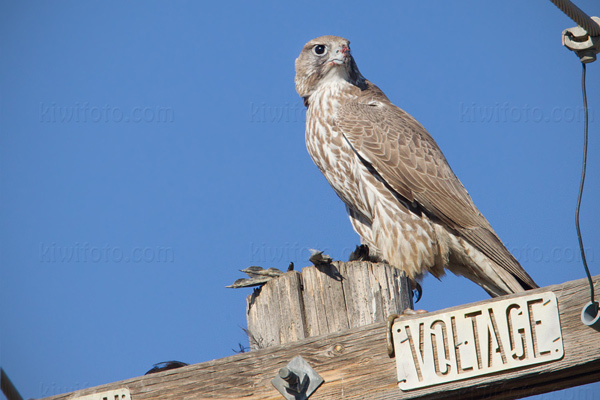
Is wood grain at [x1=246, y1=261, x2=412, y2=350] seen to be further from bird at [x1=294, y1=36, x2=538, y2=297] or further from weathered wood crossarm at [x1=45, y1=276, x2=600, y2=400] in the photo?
bird at [x1=294, y1=36, x2=538, y2=297]

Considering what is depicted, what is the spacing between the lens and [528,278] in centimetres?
467

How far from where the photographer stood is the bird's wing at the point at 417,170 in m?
4.95

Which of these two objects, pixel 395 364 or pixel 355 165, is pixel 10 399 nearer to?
pixel 395 364

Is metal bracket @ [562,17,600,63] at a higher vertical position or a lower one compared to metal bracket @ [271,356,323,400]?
higher

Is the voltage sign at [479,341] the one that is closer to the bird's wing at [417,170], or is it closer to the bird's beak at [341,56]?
the bird's wing at [417,170]

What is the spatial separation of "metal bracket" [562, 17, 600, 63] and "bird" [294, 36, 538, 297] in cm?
237

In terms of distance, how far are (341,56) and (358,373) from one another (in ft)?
12.4

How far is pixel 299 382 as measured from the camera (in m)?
2.60

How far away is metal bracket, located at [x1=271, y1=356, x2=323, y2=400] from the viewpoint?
260cm

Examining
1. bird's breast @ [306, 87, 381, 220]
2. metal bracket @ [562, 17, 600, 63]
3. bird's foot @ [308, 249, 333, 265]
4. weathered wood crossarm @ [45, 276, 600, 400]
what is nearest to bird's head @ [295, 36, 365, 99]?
bird's breast @ [306, 87, 381, 220]

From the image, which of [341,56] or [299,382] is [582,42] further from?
[341,56]

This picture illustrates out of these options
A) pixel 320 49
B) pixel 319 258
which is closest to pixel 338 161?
pixel 320 49

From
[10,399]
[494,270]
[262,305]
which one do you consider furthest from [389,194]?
[10,399]

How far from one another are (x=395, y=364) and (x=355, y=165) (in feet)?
8.92
